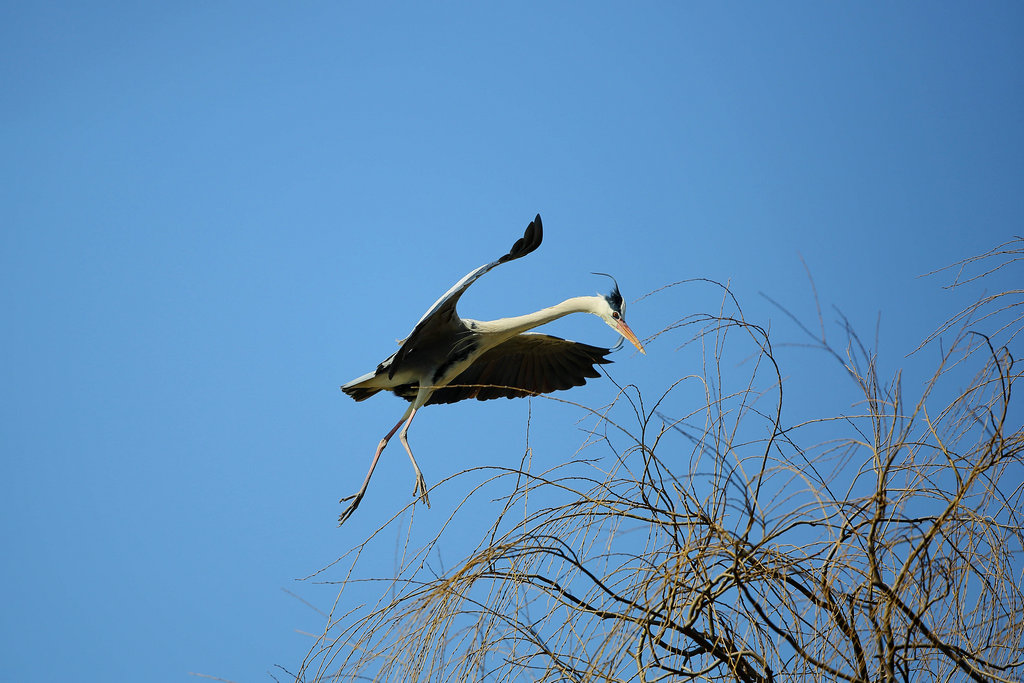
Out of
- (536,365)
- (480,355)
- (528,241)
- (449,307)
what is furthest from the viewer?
(536,365)

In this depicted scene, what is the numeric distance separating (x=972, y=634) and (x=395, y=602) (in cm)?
80

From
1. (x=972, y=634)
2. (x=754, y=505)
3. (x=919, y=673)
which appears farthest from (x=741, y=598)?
(x=972, y=634)

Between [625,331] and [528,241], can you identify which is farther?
[625,331]

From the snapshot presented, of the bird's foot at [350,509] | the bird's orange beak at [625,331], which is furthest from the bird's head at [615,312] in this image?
the bird's foot at [350,509]

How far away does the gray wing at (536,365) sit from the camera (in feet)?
9.48

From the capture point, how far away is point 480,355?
8.74 ft

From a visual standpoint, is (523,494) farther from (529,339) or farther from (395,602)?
(529,339)

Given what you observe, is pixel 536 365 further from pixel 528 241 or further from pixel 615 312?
pixel 528 241

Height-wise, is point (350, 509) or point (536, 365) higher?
point (536, 365)

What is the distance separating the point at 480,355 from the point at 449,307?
0.83 ft

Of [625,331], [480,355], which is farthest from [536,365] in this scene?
[625,331]

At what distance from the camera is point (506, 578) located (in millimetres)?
1246

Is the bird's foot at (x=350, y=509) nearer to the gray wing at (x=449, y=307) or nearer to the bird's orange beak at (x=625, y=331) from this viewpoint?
the gray wing at (x=449, y=307)

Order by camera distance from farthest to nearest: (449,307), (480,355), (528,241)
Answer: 1. (480,355)
2. (449,307)
3. (528,241)
